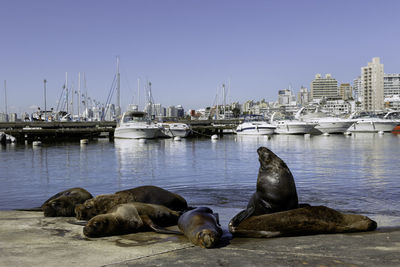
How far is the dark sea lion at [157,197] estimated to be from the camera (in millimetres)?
9453

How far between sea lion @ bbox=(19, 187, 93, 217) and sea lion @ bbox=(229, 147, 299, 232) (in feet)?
13.5

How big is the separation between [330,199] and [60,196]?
7.41 metres

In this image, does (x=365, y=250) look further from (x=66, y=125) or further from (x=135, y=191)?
(x=66, y=125)

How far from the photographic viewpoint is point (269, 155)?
27.9 feet

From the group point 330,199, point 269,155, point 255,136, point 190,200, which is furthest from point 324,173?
point 255,136

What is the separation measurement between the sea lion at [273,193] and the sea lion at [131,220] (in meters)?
1.48

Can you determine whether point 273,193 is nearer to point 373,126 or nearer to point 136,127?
point 136,127

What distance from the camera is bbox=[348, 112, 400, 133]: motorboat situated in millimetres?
78938

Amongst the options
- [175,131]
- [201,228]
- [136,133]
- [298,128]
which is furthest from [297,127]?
[201,228]

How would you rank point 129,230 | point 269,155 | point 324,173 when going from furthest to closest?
point 324,173 < point 269,155 < point 129,230

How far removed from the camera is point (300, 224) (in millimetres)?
7348

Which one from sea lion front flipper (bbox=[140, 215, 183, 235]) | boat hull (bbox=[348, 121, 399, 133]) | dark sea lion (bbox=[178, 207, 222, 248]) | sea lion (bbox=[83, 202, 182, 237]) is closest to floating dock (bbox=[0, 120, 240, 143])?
boat hull (bbox=[348, 121, 399, 133])

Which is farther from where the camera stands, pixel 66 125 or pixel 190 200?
pixel 66 125

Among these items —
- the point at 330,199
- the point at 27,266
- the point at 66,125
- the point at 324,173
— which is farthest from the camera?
the point at 66,125
